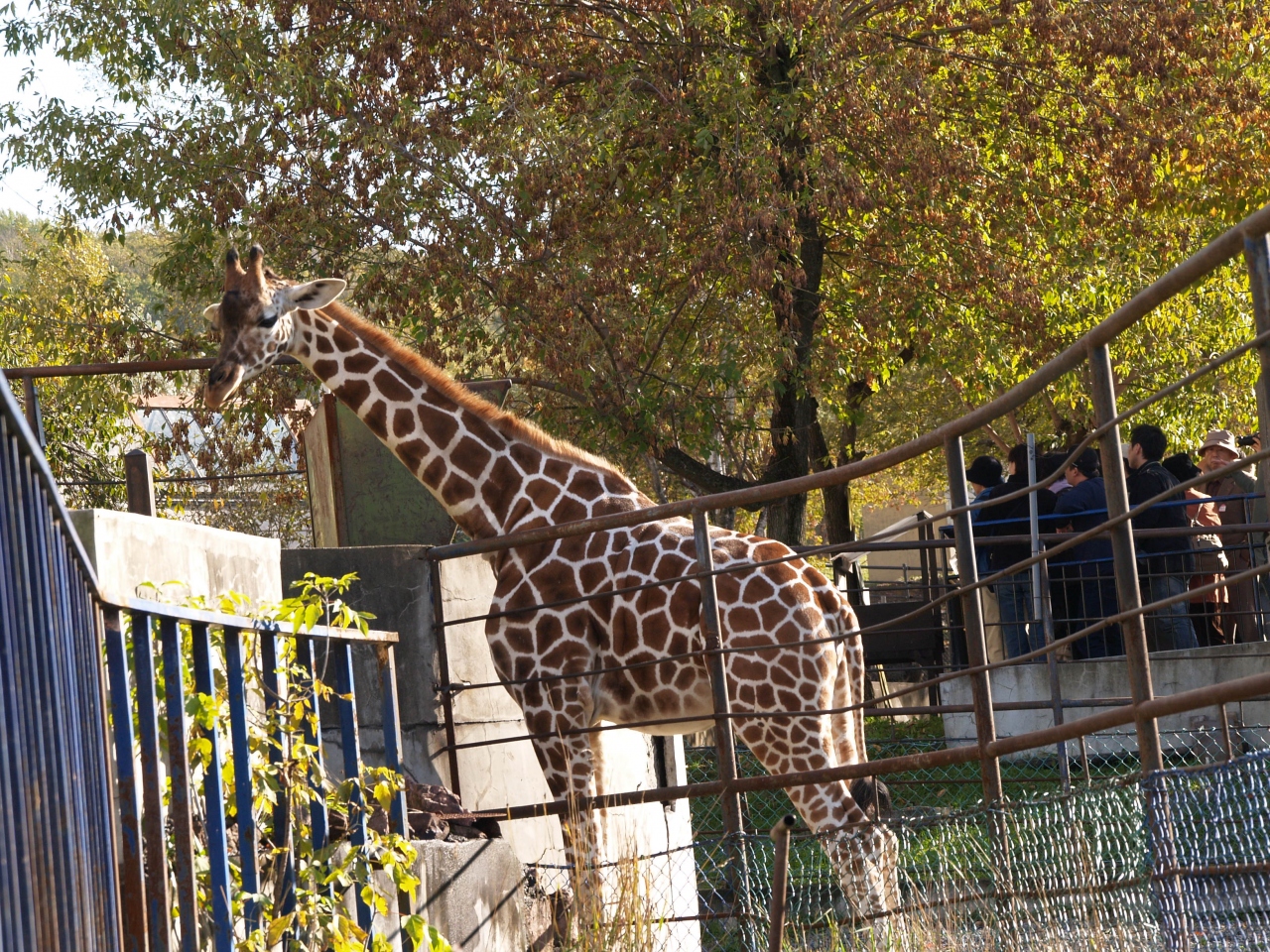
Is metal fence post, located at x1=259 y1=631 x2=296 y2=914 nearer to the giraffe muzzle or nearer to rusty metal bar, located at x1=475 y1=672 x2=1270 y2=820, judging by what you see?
rusty metal bar, located at x1=475 y1=672 x2=1270 y2=820

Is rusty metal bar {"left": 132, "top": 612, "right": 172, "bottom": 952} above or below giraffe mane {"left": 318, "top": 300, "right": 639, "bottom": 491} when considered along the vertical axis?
below

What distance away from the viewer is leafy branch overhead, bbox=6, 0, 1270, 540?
43.7 feet

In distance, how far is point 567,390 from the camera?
13.9 meters

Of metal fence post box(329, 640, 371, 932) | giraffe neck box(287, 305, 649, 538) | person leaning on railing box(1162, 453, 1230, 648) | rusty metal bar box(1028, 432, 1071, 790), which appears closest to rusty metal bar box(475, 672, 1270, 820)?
giraffe neck box(287, 305, 649, 538)

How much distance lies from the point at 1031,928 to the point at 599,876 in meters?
1.78

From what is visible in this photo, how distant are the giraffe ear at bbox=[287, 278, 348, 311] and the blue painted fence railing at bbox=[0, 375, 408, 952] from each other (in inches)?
164

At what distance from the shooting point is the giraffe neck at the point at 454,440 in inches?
305

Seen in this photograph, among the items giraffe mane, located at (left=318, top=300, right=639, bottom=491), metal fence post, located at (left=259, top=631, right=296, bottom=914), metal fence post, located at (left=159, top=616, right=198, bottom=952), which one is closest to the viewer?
metal fence post, located at (left=159, top=616, right=198, bottom=952)

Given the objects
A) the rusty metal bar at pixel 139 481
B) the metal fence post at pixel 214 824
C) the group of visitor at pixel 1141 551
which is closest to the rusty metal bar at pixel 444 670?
the rusty metal bar at pixel 139 481

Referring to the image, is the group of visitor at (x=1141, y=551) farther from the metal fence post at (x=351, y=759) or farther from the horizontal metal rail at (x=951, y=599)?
the metal fence post at (x=351, y=759)

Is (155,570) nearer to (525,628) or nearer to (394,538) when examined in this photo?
(525,628)

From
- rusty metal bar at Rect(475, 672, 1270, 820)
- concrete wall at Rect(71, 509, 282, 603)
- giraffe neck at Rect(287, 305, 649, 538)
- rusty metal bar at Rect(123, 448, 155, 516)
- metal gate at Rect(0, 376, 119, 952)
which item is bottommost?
rusty metal bar at Rect(475, 672, 1270, 820)

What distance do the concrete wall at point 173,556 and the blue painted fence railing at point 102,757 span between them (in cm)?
17

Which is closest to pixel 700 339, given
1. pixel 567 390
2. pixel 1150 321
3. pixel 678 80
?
pixel 567 390
